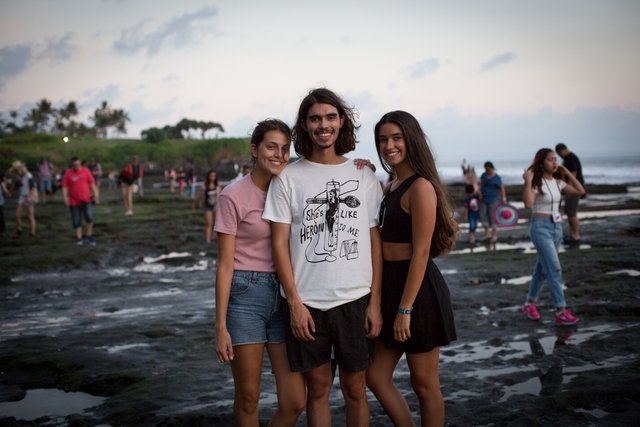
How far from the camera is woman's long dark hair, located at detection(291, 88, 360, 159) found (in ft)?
11.3

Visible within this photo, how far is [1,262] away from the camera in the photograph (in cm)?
1331

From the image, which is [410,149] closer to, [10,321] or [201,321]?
[201,321]

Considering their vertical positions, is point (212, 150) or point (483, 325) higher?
point (212, 150)

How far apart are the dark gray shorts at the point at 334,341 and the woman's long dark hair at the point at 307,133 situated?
0.92m

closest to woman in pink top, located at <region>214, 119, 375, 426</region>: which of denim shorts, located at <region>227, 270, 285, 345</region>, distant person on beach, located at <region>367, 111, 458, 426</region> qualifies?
denim shorts, located at <region>227, 270, 285, 345</region>

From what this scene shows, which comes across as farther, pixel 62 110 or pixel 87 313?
pixel 62 110

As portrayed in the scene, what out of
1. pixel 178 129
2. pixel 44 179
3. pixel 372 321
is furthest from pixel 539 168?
pixel 178 129

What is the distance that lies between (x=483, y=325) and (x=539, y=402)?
9.01ft

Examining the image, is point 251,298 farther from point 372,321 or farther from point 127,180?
point 127,180

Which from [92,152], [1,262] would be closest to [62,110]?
[92,152]

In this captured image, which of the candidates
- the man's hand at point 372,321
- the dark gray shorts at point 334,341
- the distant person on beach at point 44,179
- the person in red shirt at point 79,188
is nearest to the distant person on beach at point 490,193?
the person in red shirt at point 79,188

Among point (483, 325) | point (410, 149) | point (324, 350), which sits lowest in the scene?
point (483, 325)

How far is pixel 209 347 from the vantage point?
21.8 feet

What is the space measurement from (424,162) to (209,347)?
4066 mm
